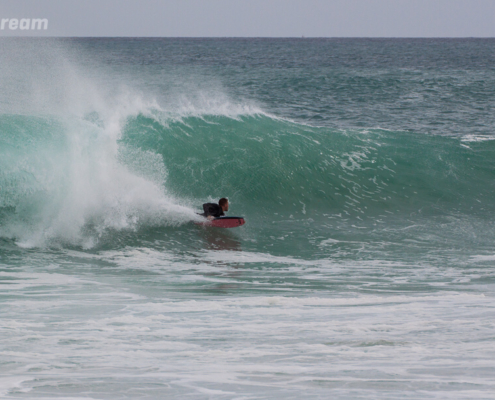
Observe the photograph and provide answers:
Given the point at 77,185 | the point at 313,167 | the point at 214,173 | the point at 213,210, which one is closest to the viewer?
the point at 213,210

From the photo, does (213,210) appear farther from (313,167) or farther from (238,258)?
(313,167)

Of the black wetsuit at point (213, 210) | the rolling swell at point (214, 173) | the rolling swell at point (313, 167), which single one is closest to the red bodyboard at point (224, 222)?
the black wetsuit at point (213, 210)

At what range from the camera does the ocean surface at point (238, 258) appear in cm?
478

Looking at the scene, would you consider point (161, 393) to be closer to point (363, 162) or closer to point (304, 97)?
point (363, 162)

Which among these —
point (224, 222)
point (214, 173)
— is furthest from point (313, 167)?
point (224, 222)

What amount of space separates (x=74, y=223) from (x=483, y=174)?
1134 centimetres

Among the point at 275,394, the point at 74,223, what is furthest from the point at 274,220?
the point at 275,394

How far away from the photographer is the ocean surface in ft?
15.7

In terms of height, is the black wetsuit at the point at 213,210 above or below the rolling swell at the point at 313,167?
below

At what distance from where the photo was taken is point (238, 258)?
31.1 ft

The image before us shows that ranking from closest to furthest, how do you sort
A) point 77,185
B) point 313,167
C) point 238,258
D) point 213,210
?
point 238,258 → point 213,210 → point 77,185 → point 313,167

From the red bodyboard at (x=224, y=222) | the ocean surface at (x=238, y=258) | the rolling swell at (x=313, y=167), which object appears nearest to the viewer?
the ocean surface at (x=238, y=258)

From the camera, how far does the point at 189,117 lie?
687 inches

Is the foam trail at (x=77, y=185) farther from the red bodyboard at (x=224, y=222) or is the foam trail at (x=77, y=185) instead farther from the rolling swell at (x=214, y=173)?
the red bodyboard at (x=224, y=222)
